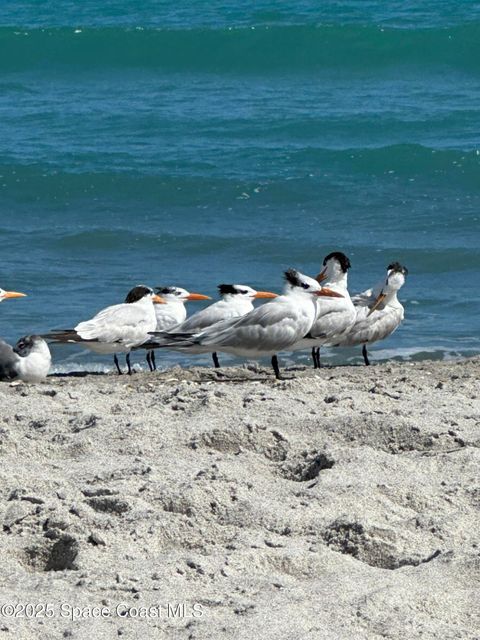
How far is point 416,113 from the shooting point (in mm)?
20188

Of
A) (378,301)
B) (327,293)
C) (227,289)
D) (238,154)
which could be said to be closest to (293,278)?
(327,293)

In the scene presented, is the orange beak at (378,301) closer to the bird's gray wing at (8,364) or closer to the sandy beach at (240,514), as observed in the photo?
the sandy beach at (240,514)

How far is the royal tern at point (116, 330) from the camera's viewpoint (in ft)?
28.3

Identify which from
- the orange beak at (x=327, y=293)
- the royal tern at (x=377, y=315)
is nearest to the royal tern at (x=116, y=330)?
the orange beak at (x=327, y=293)

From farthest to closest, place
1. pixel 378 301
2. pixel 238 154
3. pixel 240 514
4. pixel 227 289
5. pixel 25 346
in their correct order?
pixel 238 154 → pixel 378 301 → pixel 227 289 → pixel 25 346 → pixel 240 514

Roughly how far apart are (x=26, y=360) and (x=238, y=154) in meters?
10.3

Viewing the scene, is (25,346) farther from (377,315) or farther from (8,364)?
(377,315)

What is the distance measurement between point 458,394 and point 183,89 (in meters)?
17.2

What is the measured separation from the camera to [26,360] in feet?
26.5

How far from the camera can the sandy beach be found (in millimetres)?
3998

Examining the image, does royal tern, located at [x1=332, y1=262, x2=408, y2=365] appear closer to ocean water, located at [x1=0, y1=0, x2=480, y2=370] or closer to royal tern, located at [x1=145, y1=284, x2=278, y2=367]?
ocean water, located at [x1=0, y1=0, x2=480, y2=370]

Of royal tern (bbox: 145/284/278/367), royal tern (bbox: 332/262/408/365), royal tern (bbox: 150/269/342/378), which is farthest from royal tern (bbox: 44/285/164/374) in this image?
royal tern (bbox: 332/262/408/365)

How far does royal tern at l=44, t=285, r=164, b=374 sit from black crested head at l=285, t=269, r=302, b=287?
3.65 feet

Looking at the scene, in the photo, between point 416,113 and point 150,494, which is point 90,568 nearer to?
point 150,494
